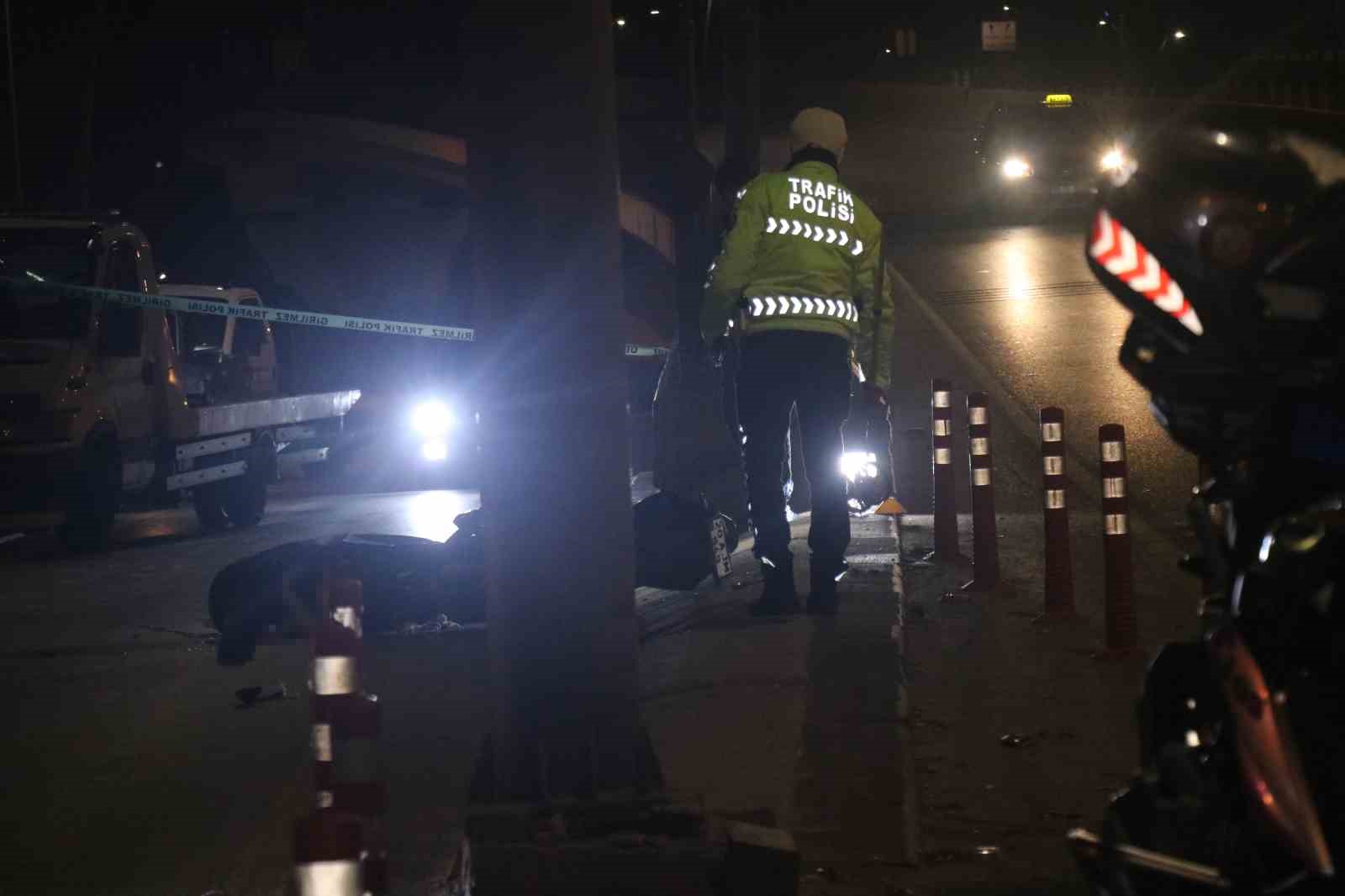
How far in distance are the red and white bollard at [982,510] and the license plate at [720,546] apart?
1.44 meters

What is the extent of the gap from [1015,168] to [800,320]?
36148mm

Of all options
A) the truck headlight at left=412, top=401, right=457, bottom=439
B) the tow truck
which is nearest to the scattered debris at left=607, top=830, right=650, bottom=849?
the tow truck

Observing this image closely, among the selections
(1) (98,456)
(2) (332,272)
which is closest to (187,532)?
(1) (98,456)

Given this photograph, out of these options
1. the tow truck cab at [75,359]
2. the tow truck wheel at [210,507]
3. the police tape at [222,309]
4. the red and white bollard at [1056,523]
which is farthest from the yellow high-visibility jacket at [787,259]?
the tow truck wheel at [210,507]

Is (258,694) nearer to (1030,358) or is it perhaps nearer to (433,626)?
(433,626)

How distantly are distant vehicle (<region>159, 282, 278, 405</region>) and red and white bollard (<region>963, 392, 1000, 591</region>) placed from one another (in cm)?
869

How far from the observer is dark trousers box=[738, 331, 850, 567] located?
26.7ft

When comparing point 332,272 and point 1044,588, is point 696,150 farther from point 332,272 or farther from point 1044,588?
point 332,272

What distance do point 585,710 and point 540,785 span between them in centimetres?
22

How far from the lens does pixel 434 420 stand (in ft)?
66.4

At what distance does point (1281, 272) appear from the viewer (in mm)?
2994

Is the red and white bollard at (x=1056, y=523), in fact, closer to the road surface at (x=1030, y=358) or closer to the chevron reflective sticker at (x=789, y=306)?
the road surface at (x=1030, y=358)

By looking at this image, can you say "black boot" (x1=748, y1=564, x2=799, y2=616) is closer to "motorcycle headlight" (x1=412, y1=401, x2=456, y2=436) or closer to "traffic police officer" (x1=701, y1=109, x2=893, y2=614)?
"traffic police officer" (x1=701, y1=109, x2=893, y2=614)

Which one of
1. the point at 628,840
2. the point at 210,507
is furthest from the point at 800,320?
the point at 210,507
